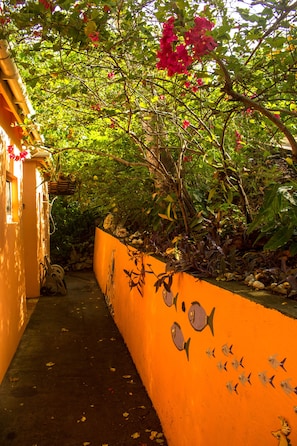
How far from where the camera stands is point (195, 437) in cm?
276

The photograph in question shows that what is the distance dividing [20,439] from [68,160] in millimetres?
5731

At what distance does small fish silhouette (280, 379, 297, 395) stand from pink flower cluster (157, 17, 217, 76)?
1553mm

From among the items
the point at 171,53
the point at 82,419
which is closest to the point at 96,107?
the point at 171,53

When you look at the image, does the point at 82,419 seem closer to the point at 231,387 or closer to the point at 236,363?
the point at 231,387

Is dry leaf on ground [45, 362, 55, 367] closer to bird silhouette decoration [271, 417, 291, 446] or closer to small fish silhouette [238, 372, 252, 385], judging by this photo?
small fish silhouette [238, 372, 252, 385]

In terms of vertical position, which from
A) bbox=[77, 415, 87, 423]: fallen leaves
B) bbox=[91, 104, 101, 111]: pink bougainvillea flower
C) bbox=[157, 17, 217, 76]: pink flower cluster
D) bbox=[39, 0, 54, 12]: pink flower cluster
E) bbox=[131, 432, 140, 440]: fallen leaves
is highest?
bbox=[39, 0, 54, 12]: pink flower cluster

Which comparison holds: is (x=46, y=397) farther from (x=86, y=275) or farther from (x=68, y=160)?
(x=86, y=275)

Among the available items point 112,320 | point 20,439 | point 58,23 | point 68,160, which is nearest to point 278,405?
point 58,23

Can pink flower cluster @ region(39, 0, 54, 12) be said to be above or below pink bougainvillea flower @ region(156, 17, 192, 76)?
above

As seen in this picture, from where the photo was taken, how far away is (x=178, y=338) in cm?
Answer: 329

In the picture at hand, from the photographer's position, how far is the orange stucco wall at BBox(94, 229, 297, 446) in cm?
170

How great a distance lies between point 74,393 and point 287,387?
11.6ft

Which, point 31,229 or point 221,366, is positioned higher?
point 31,229

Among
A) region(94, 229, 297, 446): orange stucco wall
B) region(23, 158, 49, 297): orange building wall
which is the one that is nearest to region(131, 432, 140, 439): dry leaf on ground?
region(94, 229, 297, 446): orange stucco wall
